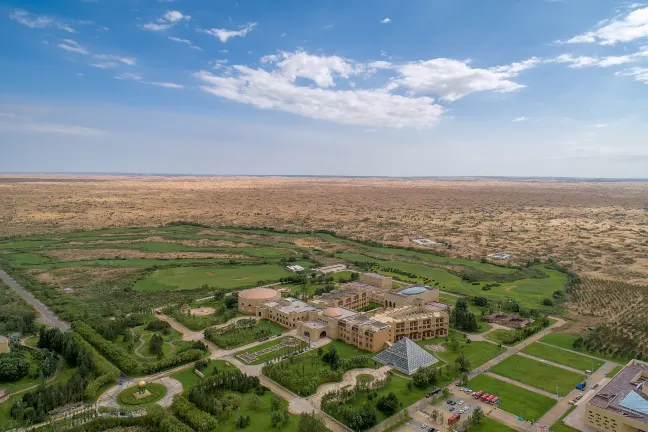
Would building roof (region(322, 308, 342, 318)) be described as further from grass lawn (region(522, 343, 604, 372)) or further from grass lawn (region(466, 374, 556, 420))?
grass lawn (region(522, 343, 604, 372))

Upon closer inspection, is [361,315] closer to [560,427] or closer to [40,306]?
[560,427]

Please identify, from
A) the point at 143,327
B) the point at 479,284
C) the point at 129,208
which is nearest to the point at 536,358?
the point at 479,284

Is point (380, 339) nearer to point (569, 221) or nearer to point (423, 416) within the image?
point (423, 416)

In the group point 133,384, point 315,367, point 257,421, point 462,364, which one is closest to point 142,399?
point 133,384

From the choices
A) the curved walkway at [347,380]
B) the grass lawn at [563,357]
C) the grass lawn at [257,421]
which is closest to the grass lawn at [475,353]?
the grass lawn at [563,357]

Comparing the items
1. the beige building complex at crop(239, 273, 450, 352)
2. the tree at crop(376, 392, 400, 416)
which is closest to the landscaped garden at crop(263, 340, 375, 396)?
the beige building complex at crop(239, 273, 450, 352)

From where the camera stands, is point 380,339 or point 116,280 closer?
point 380,339

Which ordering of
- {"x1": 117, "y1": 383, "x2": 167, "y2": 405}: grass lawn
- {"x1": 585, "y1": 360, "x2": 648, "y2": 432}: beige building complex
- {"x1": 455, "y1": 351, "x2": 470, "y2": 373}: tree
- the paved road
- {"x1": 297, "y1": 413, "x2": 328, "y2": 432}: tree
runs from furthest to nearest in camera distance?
1. the paved road
2. {"x1": 455, "y1": 351, "x2": 470, "y2": 373}: tree
3. {"x1": 117, "y1": 383, "x2": 167, "y2": 405}: grass lawn
4. {"x1": 585, "y1": 360, "x2": 648, "y2": 432}: beige building complex
5. {"x1": 297, "y1": 413, "x2": 328, "y2": 432}: tree

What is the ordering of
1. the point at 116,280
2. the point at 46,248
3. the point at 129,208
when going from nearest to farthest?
the point at 116,280 → the point at 46,248 → the point at 129,208
